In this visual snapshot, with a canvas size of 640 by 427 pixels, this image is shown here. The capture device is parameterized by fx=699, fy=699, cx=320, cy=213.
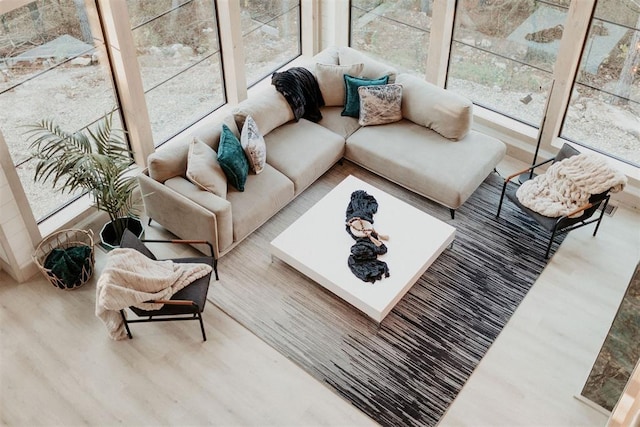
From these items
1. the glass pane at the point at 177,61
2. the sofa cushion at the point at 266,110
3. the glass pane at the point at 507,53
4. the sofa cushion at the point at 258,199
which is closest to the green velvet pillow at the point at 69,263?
the sofa cushion at the point at 258,199

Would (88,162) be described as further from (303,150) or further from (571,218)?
(571,218)

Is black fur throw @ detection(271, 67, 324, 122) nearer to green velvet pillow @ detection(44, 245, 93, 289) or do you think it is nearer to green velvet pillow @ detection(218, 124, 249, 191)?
green velvet pillow @ detection(218, 124, 249, 191)

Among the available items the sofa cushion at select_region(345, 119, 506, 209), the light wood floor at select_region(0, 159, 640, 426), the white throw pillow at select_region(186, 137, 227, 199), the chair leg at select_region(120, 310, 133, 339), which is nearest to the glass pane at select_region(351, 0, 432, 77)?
the sofa cushion at select_region(345, 119, 506, 209)

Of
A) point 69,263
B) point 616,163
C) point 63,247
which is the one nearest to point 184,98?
point 63,247

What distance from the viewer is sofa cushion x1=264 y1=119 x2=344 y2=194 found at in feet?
22.5

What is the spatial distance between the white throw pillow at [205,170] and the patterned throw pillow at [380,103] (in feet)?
5.69

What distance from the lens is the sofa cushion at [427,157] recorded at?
265 inches

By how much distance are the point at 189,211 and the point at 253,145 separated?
945 mm

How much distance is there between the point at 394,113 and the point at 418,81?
43 centimetres

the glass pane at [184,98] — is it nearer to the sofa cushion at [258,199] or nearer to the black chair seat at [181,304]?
the sofa cushion at [258,199]

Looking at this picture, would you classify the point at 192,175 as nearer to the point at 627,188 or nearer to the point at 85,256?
the point at 85,256

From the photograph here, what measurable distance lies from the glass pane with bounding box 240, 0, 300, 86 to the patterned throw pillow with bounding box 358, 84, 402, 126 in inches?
53.7

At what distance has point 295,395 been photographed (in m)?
5.38

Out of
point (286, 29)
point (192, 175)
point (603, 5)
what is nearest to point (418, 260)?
point (192, 175)
